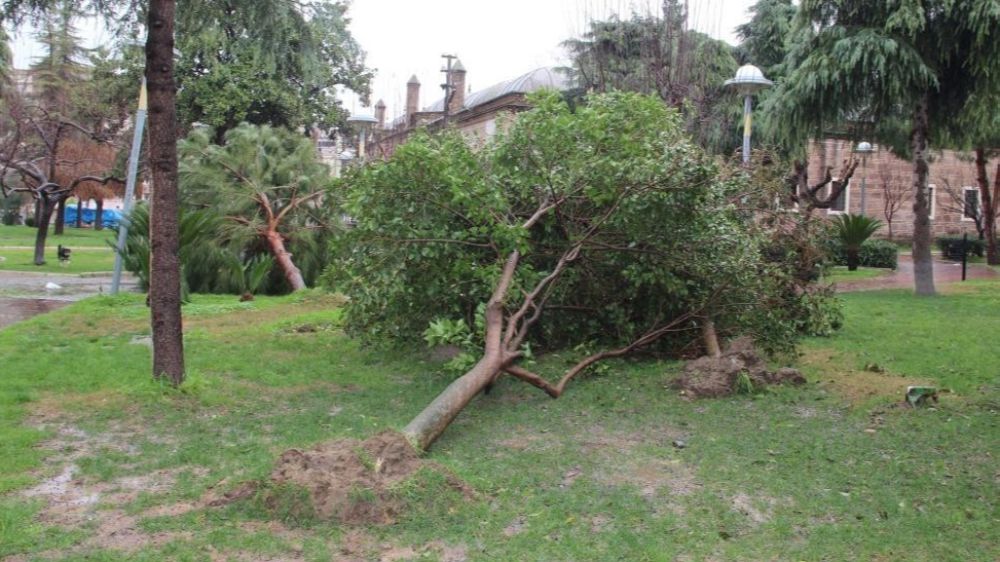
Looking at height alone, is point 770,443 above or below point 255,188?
below

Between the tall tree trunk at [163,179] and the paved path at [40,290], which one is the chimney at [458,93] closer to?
the paved path at [40,290]

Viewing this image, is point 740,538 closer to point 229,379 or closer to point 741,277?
point 741,277

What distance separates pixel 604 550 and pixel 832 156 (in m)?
35.5

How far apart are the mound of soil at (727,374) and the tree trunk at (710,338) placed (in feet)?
1.75

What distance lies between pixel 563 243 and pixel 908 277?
50.6 ft

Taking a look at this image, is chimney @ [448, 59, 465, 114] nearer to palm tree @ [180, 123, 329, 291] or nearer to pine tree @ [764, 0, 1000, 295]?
palm tree @ [180, 123, 329, 291]

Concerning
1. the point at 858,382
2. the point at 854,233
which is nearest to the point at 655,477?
the point at 858,382

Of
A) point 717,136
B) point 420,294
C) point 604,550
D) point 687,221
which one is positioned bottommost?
point 604,550

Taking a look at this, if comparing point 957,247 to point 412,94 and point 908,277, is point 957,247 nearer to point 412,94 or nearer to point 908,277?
point 908,277

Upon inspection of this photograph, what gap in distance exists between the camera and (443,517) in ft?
15.2

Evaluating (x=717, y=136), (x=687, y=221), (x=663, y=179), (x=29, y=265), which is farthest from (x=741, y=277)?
(x=29, y=265)

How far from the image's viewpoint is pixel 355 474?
4.74 metres

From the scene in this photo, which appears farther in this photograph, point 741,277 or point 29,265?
point 29,265

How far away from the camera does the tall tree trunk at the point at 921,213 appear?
1592 cm
